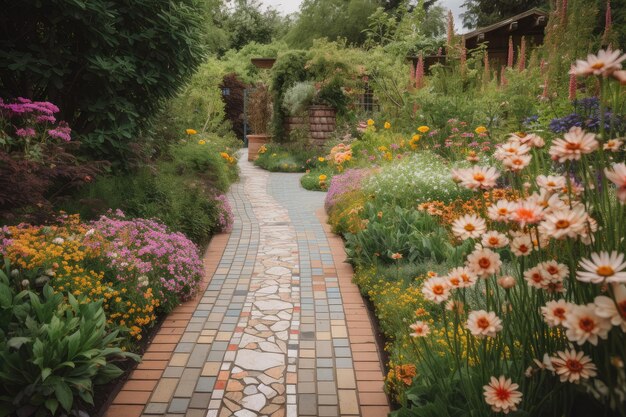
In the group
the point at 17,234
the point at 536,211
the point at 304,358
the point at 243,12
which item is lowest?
the point at 304,358

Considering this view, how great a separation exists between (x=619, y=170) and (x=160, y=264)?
3.63 m

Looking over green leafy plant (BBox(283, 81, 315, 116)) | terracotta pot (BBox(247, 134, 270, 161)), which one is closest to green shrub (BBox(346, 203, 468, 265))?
green leafy plant (BBox(283, 81, 315, 116))

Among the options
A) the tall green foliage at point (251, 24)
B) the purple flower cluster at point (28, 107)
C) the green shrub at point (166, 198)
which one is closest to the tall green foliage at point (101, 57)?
the green shrub at point (166, 198)

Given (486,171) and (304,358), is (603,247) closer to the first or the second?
(486,171)

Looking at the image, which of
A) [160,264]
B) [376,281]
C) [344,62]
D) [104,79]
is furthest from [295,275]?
[344,62]

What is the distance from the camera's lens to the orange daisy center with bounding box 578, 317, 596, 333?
130 cm

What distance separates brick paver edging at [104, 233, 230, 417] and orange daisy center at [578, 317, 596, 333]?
2.40 metres

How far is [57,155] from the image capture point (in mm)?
4312

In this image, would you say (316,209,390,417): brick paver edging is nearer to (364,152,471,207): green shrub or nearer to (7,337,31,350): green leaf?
(364,152,471,207): green shrub

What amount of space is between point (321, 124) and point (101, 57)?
33.5 feet

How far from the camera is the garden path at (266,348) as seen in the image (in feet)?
9.75

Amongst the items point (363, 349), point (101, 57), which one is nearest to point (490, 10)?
point (101, 57)

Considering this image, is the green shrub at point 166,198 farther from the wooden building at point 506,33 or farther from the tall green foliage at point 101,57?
the wooden building at point 506,33

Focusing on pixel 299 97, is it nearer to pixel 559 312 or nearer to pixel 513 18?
pixel 513 18
